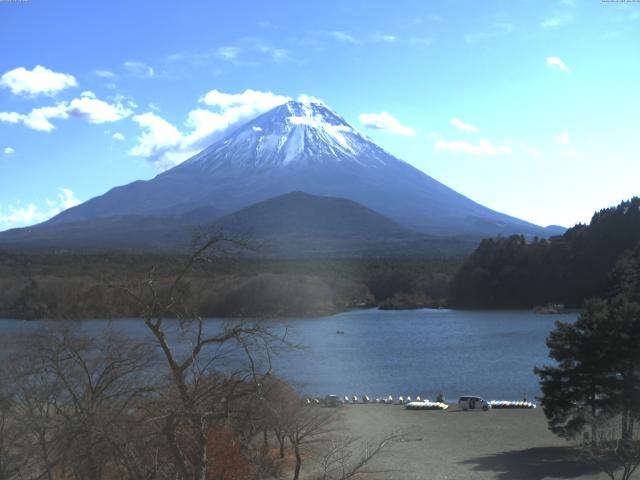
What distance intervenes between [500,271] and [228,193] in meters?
50.4

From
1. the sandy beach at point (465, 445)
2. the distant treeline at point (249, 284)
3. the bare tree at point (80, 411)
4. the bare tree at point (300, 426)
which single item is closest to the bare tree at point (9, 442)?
the bare tree at point (80, 411)

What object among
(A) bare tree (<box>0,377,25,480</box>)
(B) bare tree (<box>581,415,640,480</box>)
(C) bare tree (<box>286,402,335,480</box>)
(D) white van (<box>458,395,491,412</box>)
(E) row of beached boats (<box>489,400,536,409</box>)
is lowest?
(E) row of beached boats (<box>489,400,536,409</box>)

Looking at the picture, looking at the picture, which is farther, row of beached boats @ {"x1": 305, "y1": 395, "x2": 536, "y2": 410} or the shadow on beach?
row of beached boats @ {"x1": 305, "y1": 395, "x2": 536, "y2": 410}

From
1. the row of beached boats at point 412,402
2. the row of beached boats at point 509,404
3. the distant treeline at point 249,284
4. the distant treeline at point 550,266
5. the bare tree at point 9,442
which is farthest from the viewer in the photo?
the distant treeline at point 550,266

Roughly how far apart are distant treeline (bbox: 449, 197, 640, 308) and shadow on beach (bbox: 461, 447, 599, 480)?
99.8ft

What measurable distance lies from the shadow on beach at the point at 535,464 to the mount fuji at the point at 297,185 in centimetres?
6786

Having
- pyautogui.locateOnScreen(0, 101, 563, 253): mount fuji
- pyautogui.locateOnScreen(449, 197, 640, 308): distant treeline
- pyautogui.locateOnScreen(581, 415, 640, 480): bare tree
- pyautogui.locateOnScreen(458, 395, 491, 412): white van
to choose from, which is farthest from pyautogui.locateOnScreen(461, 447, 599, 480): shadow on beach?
pyautogui.locateOnScreen(0, 101, 563, 253): mount fuji

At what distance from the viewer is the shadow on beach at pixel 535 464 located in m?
10.1

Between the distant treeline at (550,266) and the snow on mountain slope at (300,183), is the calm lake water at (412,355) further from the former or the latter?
the snow on mountain slope at (300,183)

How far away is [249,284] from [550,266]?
18.1 m

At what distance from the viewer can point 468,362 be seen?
898 inches

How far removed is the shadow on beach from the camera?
33.0 feet

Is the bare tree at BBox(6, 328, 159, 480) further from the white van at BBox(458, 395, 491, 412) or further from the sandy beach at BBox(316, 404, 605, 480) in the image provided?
the white van at BBox(458, 395, 491, 412)

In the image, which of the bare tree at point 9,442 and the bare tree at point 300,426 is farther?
the bare tree at point 300,426
